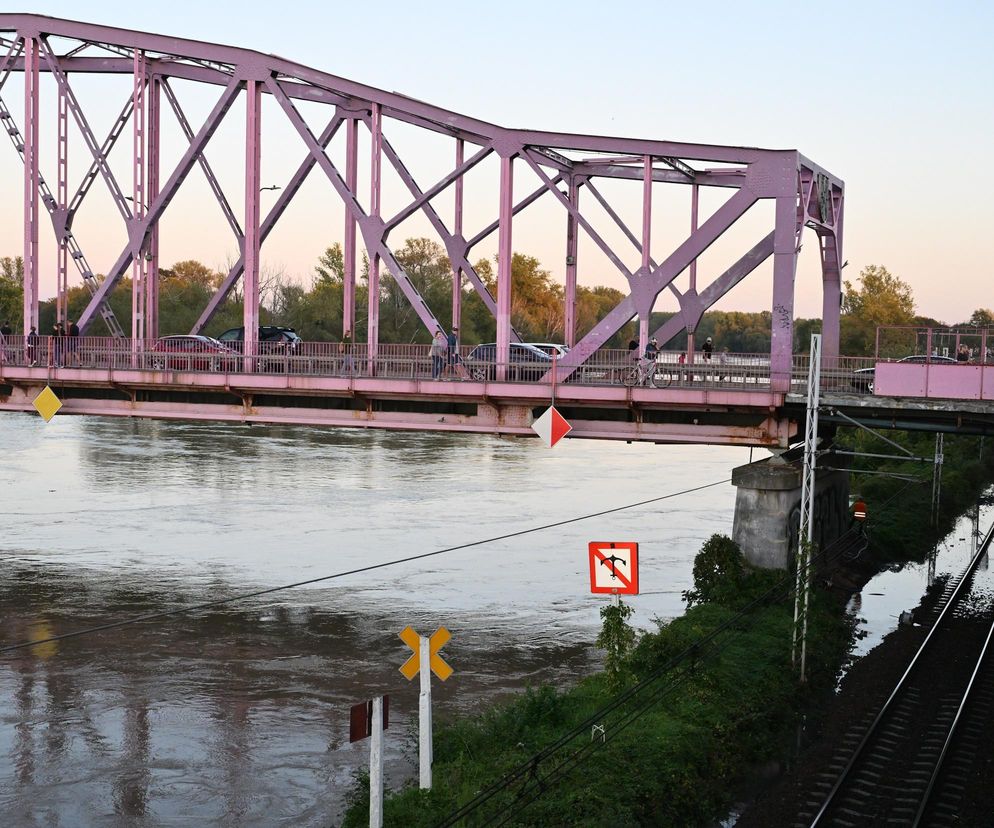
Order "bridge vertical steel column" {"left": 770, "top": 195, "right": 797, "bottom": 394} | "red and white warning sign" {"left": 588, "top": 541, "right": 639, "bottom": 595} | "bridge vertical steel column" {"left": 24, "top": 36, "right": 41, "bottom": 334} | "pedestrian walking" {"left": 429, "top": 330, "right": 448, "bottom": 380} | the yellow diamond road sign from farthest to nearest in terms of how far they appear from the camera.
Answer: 1. "bridge vertical steel column" {"left": 24, "top": 36, "right": 41, "bottom": 334}
2. the yellow diamond road sign
3. "pedestrian walking" {"left": 429, "top": 330, "right": 448, "bottom": 380}
4. "bridge vertical steel column" {"left": 770, "top": 195, "right": 797, "bottom": 394}
5. "red and white warning sign" {"left": 588, "top": 541, "right": 639, "bottom": 595}

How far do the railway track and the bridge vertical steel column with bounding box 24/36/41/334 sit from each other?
26.3m

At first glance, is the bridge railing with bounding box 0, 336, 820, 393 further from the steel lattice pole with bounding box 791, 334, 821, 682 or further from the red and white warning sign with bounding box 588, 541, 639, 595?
the red and white warning sign with bounding box 588, 541, 639, 595

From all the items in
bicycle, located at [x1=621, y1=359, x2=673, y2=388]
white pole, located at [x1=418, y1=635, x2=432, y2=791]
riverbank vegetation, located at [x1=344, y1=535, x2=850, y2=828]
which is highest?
bicycle, located at [x1=621, y1=359, x2=673, y2=388]

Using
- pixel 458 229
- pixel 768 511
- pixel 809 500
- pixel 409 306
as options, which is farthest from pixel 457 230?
pixel 409 306

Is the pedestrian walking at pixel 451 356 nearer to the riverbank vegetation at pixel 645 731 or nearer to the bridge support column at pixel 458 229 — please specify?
the bridge support column at pixel 458 229

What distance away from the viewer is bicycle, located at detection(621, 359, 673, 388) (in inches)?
1190

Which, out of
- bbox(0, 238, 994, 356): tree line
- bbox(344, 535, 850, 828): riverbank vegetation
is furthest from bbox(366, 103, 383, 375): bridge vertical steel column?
bbox(0, 238, 994, 356): tree line

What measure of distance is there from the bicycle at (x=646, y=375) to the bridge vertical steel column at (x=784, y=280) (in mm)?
2705

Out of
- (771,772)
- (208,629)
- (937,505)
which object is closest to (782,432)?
(771,772)

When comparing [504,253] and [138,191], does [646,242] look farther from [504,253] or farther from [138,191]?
[138,191]

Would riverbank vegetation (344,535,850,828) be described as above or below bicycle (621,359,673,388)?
below

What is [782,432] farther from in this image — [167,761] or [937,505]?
[937,505]

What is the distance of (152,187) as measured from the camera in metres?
37.4

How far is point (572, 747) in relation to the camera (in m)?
20.2
